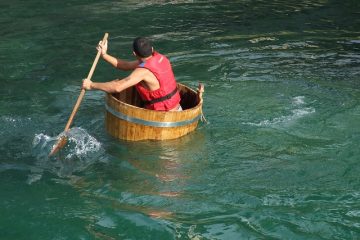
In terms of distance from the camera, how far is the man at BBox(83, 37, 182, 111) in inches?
333

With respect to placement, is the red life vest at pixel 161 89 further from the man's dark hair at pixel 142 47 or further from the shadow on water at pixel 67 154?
the shadow on water at pixel 67 154

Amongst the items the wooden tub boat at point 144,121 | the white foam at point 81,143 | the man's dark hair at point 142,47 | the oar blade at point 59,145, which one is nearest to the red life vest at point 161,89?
the man's dark hair at point 142,47

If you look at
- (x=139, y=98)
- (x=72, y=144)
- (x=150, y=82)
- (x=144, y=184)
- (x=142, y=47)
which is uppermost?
(x=142, y=47)

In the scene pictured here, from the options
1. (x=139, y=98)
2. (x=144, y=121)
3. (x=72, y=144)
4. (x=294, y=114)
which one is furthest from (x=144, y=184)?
(x=294, y=114)

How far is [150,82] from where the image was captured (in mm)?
8688

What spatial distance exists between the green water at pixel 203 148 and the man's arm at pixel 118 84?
2.89 feet

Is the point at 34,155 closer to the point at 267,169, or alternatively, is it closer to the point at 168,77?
the point at 168,77

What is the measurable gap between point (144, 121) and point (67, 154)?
46.4 inches

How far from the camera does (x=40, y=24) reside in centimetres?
1745

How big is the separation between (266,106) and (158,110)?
243 centimetres

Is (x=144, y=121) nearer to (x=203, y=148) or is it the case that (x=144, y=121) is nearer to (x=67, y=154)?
(x=203, y=148)

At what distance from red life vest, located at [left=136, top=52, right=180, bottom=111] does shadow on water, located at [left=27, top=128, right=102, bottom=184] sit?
3.27 ft

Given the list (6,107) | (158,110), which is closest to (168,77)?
(158,110)

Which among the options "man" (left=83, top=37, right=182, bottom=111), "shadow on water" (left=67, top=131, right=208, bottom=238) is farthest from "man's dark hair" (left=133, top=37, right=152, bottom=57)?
"shadow on water" (left=67, top=131, right=208, bottom=238)
